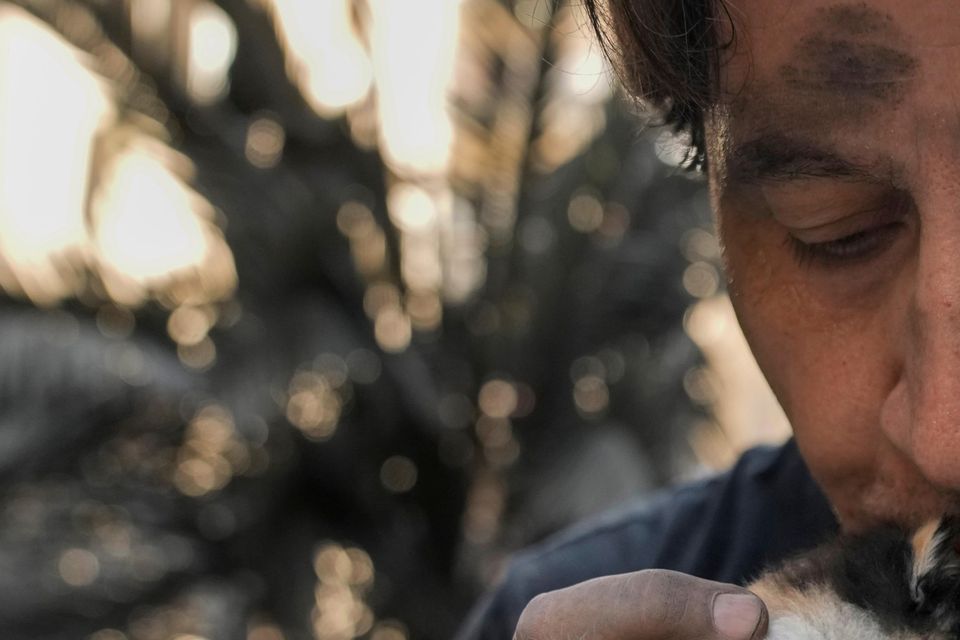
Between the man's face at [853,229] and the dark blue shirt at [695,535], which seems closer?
the man's face at [853,229]

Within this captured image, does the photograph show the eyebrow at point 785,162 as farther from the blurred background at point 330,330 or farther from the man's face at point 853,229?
the blurred background at point 330,330

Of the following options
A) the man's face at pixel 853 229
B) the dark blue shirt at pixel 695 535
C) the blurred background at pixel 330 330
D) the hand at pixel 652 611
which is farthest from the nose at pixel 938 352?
the blurred background at pixel 330 330

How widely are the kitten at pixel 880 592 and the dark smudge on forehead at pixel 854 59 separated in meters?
0.39

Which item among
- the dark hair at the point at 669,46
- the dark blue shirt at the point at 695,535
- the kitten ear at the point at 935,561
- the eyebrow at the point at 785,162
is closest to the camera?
the kitten ear at the point at 935,561

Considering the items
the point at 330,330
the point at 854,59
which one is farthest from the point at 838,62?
the point at 330,330

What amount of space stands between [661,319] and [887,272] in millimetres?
4791

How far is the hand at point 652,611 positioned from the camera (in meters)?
1.04

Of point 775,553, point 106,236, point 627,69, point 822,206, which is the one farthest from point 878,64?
point 106,236

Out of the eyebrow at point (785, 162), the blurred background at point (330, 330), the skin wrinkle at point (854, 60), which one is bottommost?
the blurred background at point (330, 330)

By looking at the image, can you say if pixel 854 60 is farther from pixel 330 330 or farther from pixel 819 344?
pixel 330 330

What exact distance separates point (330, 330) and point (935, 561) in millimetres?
4789

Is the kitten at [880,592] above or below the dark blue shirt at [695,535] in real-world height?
above

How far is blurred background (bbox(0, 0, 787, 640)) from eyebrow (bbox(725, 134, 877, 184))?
4.02m

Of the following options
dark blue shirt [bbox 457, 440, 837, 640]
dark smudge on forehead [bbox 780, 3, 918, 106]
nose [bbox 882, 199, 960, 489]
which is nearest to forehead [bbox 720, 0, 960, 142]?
dark smudge on forehead [bbox 780, 3, 918, 106]
